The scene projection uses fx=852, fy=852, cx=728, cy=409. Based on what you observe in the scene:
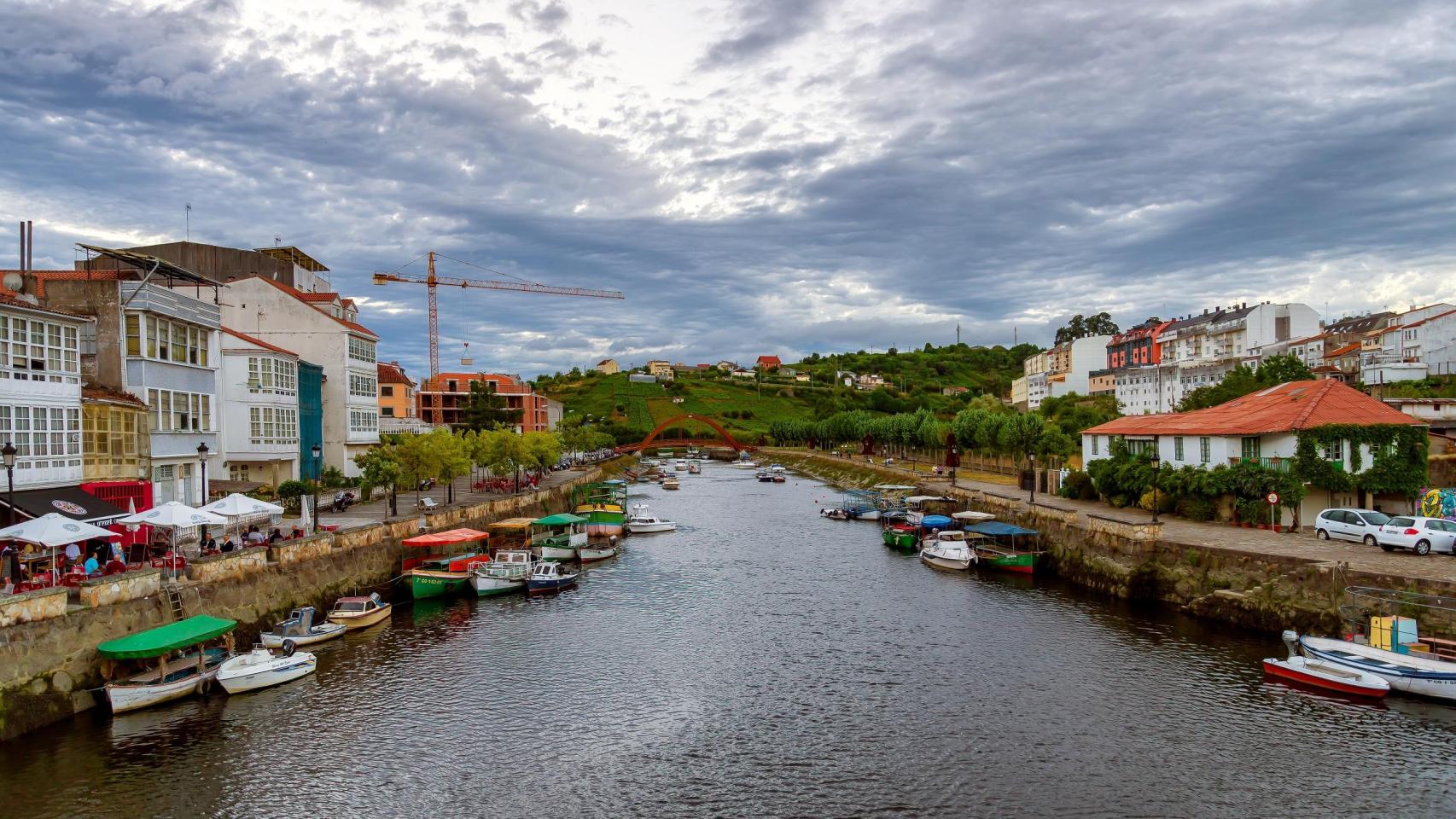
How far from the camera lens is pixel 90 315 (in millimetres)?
39062

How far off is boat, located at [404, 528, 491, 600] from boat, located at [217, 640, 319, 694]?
1391 cm

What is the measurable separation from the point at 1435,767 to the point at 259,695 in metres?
34.4

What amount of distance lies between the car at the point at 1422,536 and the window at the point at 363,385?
2536 inches

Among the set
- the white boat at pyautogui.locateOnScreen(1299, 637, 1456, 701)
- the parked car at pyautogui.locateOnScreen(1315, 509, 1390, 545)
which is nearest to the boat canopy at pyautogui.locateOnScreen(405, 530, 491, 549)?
the white boat at pyautogui.locateOnScreen(1299, 637, 1456, 701)

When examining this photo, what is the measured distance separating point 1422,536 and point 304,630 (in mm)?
45375

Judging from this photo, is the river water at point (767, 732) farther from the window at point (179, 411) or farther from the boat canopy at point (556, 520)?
the boat canopy at point (556, 520)

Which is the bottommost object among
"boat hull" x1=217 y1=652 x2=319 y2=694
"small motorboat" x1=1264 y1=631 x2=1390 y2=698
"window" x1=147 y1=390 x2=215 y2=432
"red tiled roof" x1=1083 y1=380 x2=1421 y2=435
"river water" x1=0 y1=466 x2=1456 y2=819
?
"river water" x1=0 y1=466 x2=1456 y2=819

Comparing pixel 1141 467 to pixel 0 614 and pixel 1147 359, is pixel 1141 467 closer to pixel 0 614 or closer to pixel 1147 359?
pixel 0 614

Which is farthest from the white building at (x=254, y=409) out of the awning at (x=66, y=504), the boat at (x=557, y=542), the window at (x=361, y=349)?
the awning at (x=66, y=504)

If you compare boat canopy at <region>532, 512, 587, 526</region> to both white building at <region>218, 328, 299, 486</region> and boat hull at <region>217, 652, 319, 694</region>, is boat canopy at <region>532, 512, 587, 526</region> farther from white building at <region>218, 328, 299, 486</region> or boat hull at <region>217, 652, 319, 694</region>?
boat hull at <region>217, 652, 319, 694</region>

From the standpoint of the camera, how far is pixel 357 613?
3753cm

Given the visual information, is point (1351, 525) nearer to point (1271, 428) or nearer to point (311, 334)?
point (1271, 428)

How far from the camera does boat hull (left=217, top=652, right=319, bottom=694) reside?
92.6 ft

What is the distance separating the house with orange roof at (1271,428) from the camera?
44.1m
